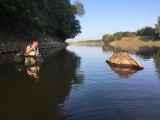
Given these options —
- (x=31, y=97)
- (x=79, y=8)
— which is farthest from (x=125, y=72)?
(x=79, y=8)

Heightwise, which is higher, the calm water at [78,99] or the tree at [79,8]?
the tree at [79,8]

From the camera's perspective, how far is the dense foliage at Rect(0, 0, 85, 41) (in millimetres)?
36750

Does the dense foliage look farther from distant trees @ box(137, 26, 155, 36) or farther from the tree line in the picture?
distant trees @ box(137, 26, 155, 36)

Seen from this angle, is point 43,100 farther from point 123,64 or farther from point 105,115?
point 123,64

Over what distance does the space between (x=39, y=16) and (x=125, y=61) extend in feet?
87.0

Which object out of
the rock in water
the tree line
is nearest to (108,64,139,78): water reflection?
the rock in water

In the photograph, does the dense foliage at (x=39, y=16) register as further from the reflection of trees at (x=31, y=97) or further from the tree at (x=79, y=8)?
the reflection of trees at (x=31, y=97)

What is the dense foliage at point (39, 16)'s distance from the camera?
121 feet

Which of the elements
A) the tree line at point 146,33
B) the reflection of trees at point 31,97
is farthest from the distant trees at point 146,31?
the reflection of trees at point 31,97

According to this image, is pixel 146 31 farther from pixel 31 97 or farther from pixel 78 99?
pixel 31 97

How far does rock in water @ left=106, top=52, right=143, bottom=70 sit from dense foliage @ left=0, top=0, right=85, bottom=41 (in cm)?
1618

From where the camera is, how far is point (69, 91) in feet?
37.6

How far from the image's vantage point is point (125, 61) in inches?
865

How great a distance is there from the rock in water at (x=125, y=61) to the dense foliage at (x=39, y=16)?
1618 centimetres
